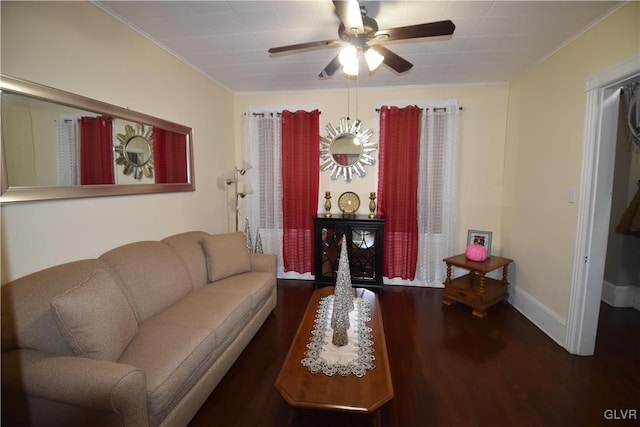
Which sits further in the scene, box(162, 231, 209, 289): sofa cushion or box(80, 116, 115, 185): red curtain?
box(162, 231, 209, 289): sofa cushion

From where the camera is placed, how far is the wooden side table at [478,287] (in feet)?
9.17

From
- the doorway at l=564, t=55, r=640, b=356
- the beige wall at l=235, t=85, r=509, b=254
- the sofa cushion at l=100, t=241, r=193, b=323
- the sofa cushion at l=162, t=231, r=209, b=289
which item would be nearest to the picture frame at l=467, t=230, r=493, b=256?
the beige wall at l=235, t=85, r=509, b=254

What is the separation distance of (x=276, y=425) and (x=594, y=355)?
8.16 ft

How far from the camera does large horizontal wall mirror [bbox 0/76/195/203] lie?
4.74 feet

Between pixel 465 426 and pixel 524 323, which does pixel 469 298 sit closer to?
pixel 524 323

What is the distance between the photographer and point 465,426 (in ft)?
5.14

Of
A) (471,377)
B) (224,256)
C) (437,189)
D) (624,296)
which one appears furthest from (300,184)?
(624,296)

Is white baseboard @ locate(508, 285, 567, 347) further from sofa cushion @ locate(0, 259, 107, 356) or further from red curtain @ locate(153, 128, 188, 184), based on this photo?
red curtain @ locate(153, 128, 188, 184)

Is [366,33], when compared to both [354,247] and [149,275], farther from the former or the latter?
[354,247]

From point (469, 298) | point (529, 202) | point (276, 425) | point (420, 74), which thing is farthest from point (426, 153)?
point (276, 425)

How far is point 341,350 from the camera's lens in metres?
1.61

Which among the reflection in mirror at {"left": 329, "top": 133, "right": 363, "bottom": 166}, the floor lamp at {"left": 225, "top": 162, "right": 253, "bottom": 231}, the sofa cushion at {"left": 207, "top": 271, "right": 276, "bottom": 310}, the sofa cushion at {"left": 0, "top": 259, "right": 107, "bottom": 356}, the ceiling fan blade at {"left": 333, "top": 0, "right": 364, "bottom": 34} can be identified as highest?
the ceiling fan blade at {"left": 333, "top": 0, "right": 364, "bottom": 34}

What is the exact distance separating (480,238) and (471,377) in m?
1.88

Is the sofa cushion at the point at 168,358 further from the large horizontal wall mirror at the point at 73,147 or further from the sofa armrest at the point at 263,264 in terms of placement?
the sofa armrest at the point at 263,264
